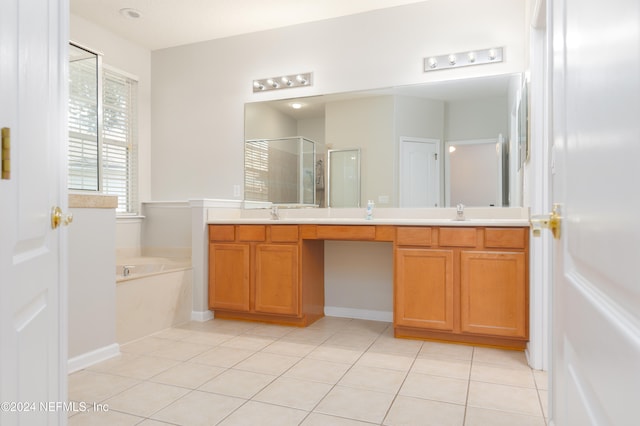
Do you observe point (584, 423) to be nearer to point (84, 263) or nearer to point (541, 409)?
point (541, 409)

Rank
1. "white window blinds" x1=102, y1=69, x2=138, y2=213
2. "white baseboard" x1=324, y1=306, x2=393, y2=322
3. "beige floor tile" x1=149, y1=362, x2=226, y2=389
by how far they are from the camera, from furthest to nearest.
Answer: "white window blinds" x1=102, y1=69, x2=138, y2=213 → "white baseboard" x1=324, y1=306, x2=393, y2=322 → "beige floor tile" x1=149, y1=362, x2=226, y2=389

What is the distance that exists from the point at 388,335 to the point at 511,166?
5.29 ft

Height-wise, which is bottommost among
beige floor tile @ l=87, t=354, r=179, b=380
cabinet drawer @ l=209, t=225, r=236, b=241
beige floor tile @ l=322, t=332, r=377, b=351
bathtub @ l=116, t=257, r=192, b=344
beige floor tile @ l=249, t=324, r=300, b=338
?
beige floor tile @ l=249, t=324, r=300, b=338

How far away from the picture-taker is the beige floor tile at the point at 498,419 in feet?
5.90

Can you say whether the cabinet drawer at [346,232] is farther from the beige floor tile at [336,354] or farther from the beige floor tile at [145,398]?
the beige floor tile at [145,398]

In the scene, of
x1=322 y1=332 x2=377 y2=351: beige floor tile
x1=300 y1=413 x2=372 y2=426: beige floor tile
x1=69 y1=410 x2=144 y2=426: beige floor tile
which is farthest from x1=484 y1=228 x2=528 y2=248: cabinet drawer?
x1=69 y1=410 x2=144 y2=426: beige floor tile

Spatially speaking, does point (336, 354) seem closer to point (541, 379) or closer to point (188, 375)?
point (188, 375)

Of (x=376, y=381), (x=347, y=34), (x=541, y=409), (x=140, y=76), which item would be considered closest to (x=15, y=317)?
(x=376, y=381)

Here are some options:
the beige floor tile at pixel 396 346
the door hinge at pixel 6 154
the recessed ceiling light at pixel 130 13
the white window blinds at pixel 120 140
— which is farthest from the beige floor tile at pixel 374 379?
the recessed ceiling light at pixel 130 13

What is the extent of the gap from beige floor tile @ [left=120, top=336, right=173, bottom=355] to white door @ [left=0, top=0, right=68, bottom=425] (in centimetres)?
186

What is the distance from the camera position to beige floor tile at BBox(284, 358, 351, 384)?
232 centimetres

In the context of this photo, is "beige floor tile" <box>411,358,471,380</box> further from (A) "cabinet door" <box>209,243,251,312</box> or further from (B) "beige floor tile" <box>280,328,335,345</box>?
(A) "cabinet door" <box>209,243,251,312</box>

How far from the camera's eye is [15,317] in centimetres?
73

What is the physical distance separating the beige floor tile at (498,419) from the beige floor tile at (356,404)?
0.38m
